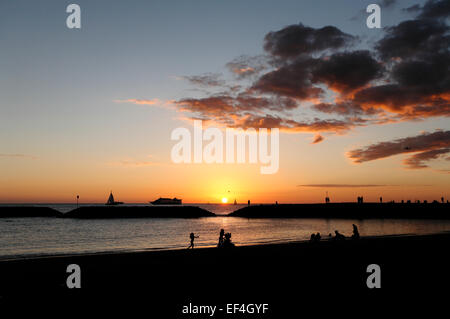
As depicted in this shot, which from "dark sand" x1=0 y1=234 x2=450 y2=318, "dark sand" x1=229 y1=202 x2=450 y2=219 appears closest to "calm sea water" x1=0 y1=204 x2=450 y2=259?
"dark sand" x1=0 y1=234 x2=450 y2=318

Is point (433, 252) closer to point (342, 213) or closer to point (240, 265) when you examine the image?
point (240, 265)

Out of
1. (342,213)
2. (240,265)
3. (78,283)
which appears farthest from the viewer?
(342,213)

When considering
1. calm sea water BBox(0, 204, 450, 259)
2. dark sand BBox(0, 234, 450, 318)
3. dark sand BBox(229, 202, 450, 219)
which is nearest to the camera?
dark sand BBox(0, 234, 450, 318)

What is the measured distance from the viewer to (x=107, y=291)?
1410 cm

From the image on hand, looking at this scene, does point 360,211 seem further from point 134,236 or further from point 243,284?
point 243,284

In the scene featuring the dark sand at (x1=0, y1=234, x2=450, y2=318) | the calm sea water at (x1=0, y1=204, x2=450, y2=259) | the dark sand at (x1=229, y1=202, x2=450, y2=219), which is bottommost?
the dark sand at (x1=229, y1=202, x2=450, y2=219)

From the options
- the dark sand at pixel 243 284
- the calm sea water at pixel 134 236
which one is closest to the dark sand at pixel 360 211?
the calm sea water at pixel 134 236

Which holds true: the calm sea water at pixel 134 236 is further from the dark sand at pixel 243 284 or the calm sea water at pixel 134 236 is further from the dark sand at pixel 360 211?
the dark sand at pixel 360 211

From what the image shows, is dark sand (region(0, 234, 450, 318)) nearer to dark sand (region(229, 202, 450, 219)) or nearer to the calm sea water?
the calm sea water

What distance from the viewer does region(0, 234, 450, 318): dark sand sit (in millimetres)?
12141

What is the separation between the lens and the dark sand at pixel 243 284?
12141mm

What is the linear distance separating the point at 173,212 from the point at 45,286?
4839 inches

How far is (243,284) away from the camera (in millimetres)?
15180
